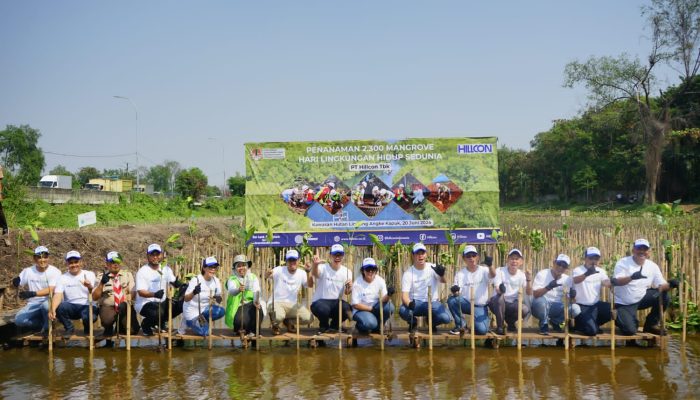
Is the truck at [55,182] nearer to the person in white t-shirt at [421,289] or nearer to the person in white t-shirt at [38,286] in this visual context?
the person in white t-shirt at [38,286]

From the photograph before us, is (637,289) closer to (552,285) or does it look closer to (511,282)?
(552,285)

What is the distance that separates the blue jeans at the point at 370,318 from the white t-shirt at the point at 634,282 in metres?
3.47

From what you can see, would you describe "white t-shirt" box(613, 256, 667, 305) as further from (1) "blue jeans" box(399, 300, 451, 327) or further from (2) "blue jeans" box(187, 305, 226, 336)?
(2) "blue jeans" box(187, 305, 226, 336)

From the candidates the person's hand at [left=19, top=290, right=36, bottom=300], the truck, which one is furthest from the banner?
the truck

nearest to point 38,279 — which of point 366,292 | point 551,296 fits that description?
point 366,292

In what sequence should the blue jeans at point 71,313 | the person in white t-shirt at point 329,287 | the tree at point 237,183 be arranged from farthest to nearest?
the tree at point 237,183 < the blue jeans at point 71,313 < the person in white t-shirt at point 329,287

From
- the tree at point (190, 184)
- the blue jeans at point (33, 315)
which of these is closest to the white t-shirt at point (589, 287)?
the blue jeans at point (33, 315)

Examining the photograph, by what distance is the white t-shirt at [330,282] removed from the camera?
379 inches

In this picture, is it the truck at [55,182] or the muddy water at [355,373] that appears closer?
the muddy water at [355,373]

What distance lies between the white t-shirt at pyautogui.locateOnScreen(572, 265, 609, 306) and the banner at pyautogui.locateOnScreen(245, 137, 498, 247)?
4279 mm

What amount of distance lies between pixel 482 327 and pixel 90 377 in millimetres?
5494

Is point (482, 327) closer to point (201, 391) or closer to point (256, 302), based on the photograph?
point (256, 302)

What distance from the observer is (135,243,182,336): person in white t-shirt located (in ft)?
31.2

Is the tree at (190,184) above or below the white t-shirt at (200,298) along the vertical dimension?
above
